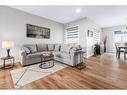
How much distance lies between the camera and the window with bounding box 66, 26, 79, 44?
5.79 meters

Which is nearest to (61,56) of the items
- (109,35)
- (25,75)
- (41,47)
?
(41,47)

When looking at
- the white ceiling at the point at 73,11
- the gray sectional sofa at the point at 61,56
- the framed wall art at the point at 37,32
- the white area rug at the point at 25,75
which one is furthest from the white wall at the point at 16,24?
the white area rug at the point at 25,75

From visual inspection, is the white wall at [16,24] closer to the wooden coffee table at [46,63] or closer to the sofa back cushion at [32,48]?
the sofa back cushion at [32,48]

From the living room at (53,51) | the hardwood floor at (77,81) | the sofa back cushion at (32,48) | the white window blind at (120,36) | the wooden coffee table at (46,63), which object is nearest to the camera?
the hardwood floor at (77,81)

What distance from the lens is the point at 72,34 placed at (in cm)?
608

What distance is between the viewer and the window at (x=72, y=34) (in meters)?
5.79

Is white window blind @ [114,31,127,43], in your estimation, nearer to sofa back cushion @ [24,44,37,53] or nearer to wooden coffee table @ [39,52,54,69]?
wooden coffee table @ [39,52,54,69]

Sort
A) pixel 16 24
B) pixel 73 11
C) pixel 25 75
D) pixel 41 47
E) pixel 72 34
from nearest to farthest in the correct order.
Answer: pixel 25 75 < pixel 16 24 < pixel 73 11 < pixel 41 47 < pixel 72 34

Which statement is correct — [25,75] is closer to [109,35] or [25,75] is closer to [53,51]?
[53,51]

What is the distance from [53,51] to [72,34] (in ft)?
7.12

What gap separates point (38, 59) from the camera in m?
3.95
